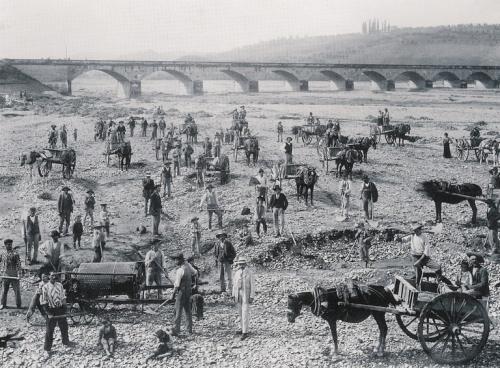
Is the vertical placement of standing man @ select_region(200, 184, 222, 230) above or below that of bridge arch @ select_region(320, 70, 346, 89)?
below

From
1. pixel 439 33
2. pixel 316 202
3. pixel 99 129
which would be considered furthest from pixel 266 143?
pixel 439 33

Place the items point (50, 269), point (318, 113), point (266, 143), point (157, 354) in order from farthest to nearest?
point (318, 113) → point (266, 143) → point (50, 269) → point (157, 354)

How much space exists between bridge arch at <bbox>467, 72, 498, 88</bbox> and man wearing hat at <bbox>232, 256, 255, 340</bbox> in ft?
302

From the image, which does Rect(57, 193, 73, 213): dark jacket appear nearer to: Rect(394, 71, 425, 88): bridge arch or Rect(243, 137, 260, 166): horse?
Rect(243, 137, 260, 166): horse

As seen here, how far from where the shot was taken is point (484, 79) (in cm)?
9381

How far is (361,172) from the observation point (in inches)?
955

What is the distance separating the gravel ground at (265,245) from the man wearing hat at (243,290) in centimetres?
35

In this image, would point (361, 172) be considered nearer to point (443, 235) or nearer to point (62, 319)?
point (443, 235)

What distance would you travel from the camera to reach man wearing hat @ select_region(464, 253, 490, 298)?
9.31m

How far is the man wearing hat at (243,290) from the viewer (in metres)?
10.0

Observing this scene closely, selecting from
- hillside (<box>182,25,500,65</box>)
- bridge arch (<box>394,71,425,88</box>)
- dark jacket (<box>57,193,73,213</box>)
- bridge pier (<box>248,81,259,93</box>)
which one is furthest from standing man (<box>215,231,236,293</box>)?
hillside (<box>182,25,500,65</box>)

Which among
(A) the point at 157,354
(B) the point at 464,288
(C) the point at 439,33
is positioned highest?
(C) the point at 439,33

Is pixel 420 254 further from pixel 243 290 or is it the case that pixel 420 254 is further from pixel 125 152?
pixel 125 152

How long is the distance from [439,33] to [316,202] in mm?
162875
